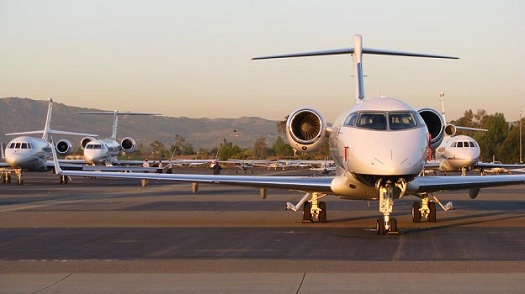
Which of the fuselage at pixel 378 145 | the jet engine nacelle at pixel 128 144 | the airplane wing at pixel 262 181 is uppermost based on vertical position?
the jet engine nacelle at pixel 128 144

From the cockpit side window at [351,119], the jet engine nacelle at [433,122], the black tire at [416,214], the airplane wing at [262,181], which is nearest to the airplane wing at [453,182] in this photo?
the jet engine nacelle at [433,122]

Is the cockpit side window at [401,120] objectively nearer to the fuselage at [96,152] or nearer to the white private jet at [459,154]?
the white private jet at [459,154]

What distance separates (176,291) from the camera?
10.6 metres

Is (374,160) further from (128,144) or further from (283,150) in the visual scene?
(283,150)

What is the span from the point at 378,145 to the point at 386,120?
89 cm

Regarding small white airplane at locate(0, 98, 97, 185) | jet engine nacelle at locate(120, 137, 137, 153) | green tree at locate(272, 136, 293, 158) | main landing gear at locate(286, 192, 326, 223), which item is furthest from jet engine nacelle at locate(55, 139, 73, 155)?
green tree at locate(272, 136, 293, 158)

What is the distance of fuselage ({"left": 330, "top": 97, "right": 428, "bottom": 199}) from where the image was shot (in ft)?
58.1

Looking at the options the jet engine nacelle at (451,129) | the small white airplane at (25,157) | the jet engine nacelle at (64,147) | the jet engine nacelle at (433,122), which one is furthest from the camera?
the jet engine nacelle at (64,147)

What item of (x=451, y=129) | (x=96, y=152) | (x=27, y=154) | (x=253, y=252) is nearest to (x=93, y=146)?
(x=96, y=152)

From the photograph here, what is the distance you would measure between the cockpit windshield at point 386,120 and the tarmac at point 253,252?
229 centimetres

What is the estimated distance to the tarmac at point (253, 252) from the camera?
11.2 meters

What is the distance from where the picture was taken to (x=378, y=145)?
17.9 meters

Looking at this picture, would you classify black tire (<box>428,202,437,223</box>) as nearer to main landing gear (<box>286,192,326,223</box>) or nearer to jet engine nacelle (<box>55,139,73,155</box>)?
main landing gear (<box>286,192,326,223</box>)

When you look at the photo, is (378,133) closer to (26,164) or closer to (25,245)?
(25,245)
